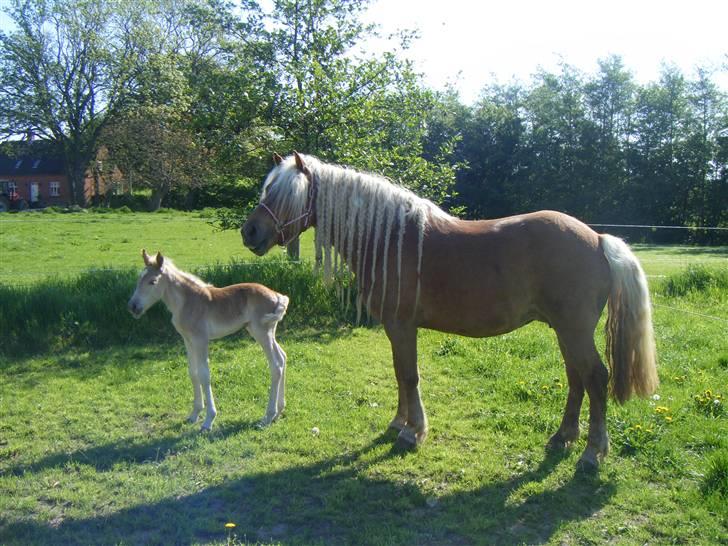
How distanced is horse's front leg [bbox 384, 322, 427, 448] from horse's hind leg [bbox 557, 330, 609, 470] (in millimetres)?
1175

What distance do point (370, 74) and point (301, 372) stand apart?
17.4ft

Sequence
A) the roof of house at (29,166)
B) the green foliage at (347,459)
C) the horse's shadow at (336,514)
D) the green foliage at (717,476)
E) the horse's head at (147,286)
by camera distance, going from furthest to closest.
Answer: the roof of house at (29,166) → the horse's head at (147,286) → the green foliage at (717,476) → the green foliage at (347,459) → the horse's shadow at (336,514)

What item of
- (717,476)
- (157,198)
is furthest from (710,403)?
(157,198)

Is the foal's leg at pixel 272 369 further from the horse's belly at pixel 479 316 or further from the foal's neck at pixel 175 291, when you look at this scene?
the horse's belly at pixel 479 316

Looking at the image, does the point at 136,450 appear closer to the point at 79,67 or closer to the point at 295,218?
the point at 295,218

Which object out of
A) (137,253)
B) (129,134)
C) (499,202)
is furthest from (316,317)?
(129,134)

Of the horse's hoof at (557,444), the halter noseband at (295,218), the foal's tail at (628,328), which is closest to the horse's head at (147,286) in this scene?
the halter noseband at (295,218)

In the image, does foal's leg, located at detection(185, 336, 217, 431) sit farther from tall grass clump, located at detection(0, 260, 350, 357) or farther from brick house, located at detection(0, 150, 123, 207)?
brick house, located at detection(0, 150, 123, 207)

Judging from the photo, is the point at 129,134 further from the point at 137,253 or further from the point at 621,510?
the point at 621,510

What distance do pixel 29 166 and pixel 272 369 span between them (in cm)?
5493

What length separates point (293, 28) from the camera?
10.0 meters

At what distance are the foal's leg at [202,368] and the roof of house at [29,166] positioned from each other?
5138 centimetres

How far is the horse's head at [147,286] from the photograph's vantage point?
206 inches

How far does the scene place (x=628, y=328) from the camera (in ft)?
14.4
